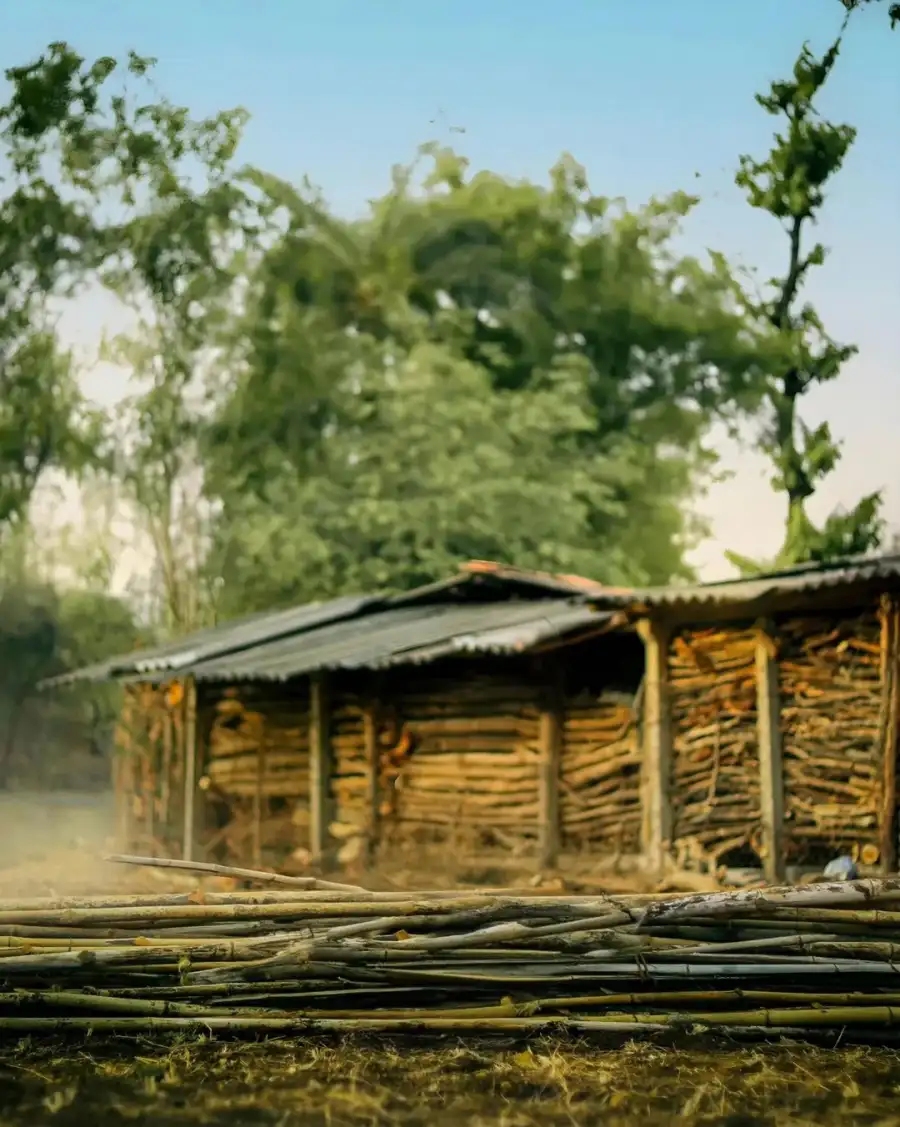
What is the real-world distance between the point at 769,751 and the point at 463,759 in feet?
10.8

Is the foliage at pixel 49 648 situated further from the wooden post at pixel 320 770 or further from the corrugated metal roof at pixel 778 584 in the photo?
the corrugated metal roof at pixel 778 584

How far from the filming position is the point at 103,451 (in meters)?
29.7

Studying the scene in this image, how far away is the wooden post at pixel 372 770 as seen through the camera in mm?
12656

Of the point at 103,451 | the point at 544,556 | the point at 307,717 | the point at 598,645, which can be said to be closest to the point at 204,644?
the point at 307,717

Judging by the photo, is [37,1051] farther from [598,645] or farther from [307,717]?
[307,717]

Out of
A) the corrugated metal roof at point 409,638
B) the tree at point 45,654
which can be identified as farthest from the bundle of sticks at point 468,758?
the tree at point 45,654

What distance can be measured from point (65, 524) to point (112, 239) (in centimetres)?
664

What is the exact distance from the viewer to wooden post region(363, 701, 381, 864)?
41.5 feet

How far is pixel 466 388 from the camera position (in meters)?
25.1

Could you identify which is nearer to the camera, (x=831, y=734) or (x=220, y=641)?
(x=831, y=734)

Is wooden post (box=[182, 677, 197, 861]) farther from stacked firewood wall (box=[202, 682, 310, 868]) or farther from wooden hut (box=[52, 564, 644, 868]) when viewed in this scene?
stacked firewood wall (box=[202, 682, 310, 868])

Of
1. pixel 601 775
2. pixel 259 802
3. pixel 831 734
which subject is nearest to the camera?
pixel 831 734

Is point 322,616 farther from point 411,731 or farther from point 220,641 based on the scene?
point 411,731

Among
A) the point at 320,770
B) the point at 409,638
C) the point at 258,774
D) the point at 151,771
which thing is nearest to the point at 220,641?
the point at 258,774
